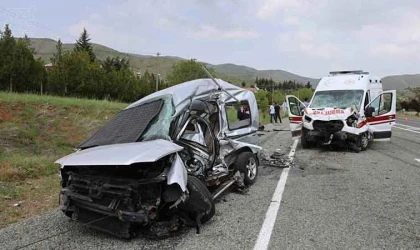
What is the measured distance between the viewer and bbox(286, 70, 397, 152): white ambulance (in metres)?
11.1

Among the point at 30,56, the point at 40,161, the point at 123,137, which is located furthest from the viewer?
the point at 30,56

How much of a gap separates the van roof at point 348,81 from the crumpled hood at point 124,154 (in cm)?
983

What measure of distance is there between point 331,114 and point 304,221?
7.11 metres

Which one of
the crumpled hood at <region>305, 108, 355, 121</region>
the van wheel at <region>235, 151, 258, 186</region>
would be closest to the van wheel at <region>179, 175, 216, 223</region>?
the van wheel at <region>235, 151, 258, 186</region>

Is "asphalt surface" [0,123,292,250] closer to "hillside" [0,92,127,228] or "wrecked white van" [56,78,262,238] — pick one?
"wrecked white van" [56,78,262,238]

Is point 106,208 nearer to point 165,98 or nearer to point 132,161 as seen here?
point 132,161

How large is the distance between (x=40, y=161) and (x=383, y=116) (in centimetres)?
1087

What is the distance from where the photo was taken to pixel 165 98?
5.36m

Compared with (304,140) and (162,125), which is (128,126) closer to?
(162,125)

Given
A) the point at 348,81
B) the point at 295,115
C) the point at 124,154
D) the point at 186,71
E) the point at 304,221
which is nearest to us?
the point at 124,154

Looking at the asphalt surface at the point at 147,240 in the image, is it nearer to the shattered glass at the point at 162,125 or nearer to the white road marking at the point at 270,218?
the white road marking at the point at 270,218

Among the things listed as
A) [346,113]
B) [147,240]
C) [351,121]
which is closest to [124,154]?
[147,240]

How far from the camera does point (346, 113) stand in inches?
434

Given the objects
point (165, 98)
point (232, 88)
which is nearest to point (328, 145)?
point (232, 88)
